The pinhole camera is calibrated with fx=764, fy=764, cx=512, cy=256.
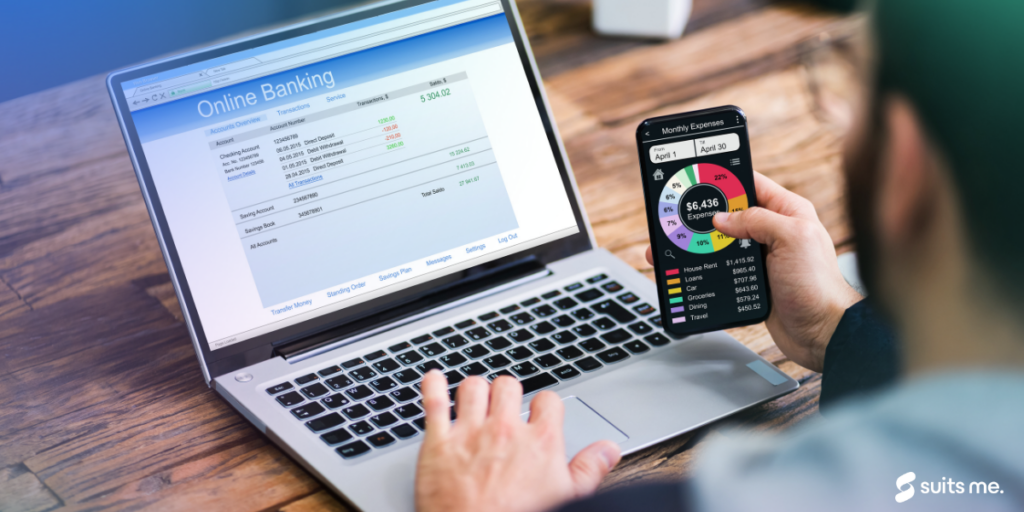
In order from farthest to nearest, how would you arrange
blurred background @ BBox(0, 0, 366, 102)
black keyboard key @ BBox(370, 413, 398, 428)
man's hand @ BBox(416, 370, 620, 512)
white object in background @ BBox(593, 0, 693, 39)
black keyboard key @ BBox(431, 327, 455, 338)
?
blurred background @ BBox(0, 0, 366, 102), white object in background @ BBox(593, 0, 693, 39), black keyboard key @ BBox(431, 327, 455, 338), black keyboard key @ BBox(370, 413, 398, 428), man's hand @ BBox(416, 370, 620, 512)

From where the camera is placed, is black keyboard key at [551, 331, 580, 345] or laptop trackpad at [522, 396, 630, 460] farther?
black keyboard key at [551, 331, 580, 345]

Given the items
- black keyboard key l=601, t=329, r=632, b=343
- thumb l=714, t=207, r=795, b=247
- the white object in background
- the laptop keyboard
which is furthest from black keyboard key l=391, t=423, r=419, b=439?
the white object in background

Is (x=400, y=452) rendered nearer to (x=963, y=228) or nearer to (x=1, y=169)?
(x=963, y=228)

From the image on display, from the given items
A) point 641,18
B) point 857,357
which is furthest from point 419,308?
point 641,18

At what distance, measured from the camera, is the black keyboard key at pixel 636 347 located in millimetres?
702

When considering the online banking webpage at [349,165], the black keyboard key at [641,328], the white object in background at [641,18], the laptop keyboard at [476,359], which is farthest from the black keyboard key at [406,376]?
the white object in background at [641,18]

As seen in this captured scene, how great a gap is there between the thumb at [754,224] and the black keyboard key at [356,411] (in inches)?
14.0

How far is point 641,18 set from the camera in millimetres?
1344

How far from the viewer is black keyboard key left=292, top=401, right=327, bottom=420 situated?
63cm

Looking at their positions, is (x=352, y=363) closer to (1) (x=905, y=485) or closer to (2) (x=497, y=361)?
(2) (x=497, y=361)

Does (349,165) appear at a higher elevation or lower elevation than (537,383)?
higher

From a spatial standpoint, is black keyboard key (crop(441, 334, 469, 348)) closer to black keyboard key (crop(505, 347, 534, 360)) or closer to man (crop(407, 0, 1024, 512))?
black keyboard key (crop(505, 347, 534, 360))

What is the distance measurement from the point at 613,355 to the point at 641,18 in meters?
0.84

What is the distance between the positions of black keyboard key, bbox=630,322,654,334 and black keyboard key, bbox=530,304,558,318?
3.0 inches
